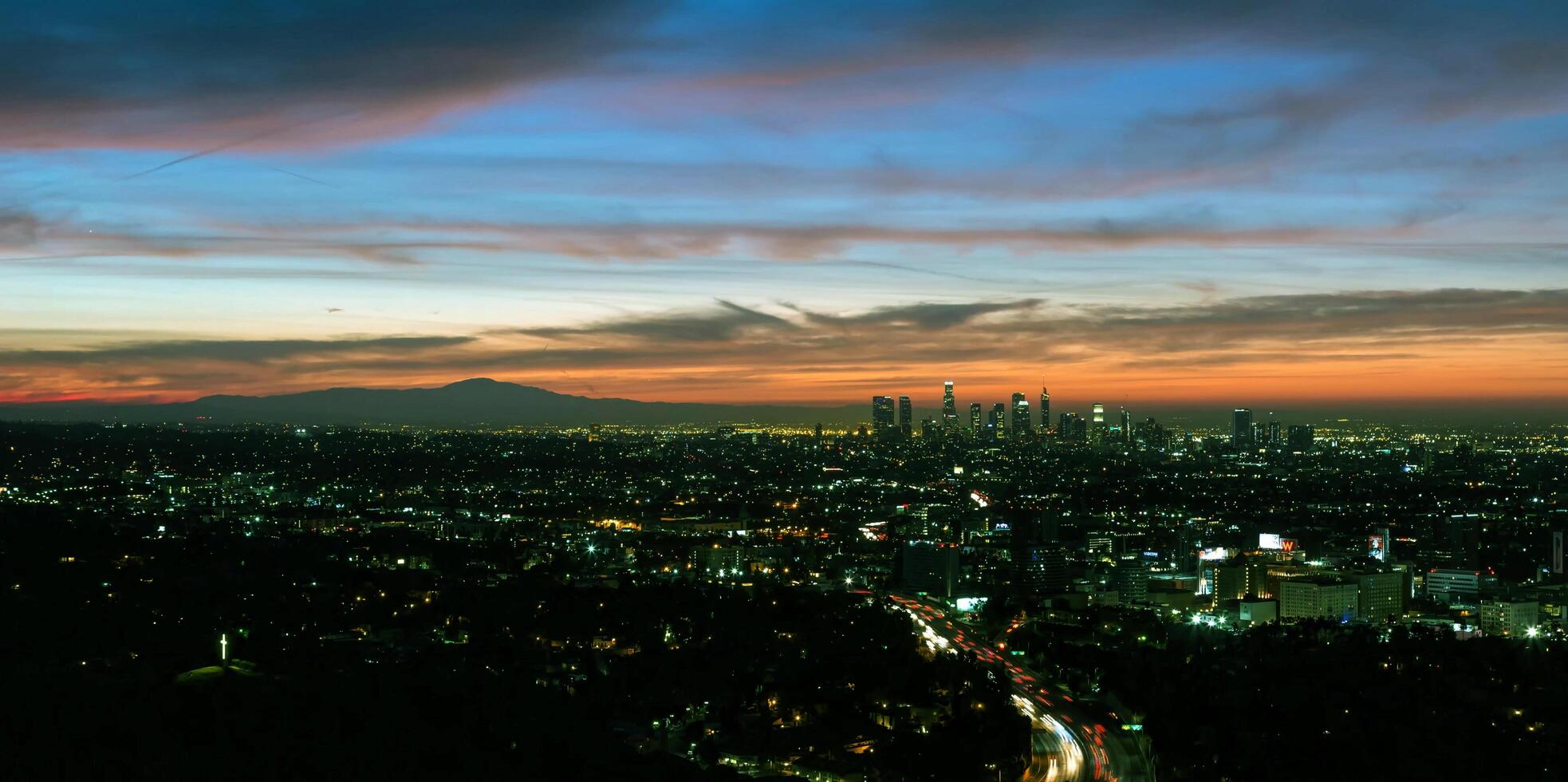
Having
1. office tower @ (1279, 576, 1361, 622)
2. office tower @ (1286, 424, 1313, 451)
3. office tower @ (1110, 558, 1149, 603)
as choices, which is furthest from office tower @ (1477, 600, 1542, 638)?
office tower @ (1286, 424, 1313, 451)

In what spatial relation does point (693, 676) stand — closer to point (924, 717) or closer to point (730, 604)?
point (924, 717)

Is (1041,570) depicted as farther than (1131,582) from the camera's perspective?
Yes

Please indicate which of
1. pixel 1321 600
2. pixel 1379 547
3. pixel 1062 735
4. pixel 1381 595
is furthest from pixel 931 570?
pixel 1062 735

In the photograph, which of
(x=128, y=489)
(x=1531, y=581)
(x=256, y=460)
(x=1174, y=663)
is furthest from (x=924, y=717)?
(x=256, y=460)

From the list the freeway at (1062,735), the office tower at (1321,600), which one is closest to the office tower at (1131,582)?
the office tower at (1321,600)

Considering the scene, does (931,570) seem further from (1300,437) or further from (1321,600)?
(1300,437)
